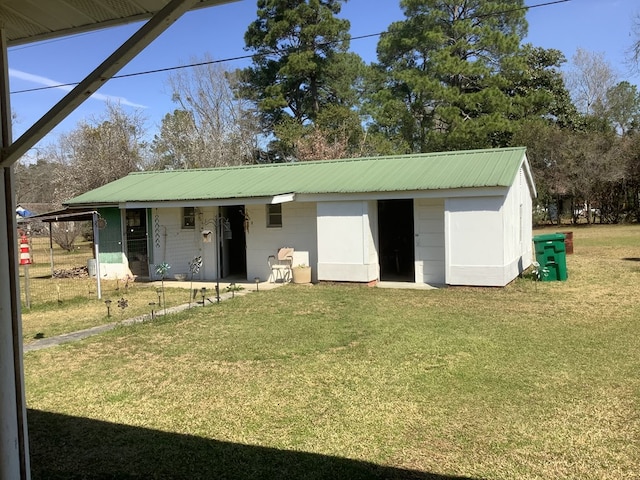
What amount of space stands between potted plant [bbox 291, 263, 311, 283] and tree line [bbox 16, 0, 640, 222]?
55.7ft

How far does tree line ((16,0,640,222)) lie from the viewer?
30.2 m

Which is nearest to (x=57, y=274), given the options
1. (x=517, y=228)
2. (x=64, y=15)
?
(x=517, y=228)

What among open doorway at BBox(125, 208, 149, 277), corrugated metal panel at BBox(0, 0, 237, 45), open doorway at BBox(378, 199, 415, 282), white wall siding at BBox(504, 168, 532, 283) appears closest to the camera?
corrugated metal panel at BBox(0, 0, 237, 45)

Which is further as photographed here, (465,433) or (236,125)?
(236,125)

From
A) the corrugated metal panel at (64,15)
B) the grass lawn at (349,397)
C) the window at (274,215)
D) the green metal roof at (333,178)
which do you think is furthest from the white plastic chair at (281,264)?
the corrugated metal panel at (64,15)

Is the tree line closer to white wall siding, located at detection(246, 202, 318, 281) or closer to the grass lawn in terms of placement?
white wall siding, located at detection(246, 202, 318, 281)

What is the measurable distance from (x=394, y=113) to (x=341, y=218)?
22119 mm

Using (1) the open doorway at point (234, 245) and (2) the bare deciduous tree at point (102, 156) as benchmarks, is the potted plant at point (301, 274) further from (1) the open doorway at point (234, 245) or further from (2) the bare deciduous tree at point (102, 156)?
(2) the bare deciduous tree at point (102, 156)

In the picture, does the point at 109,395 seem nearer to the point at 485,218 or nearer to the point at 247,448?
the point at 247,448

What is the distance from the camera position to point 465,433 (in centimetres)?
405

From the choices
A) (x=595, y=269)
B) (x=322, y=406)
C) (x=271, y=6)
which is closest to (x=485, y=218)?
(x=595, y=269)

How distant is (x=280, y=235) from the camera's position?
564 inches

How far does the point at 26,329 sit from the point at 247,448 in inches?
261

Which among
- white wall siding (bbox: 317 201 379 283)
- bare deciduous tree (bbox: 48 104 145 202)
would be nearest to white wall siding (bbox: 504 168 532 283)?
white wall siding (bbox: 317 201 379 283)
